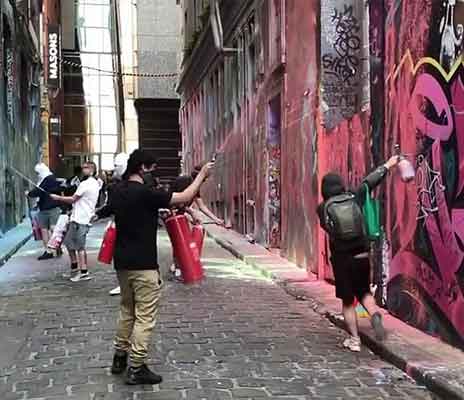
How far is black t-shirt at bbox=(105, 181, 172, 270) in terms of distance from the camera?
571 centimetres

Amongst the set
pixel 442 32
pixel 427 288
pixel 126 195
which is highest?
pixel 442 32

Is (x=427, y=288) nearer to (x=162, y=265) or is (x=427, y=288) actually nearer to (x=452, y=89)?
(x=452, y=89)

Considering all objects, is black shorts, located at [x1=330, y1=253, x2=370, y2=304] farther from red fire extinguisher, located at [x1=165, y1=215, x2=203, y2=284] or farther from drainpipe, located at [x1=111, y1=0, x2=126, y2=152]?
drainpipe, located at [x1=111, y1=0, x2=126, y2=152]

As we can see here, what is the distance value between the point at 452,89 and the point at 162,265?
8036 mm

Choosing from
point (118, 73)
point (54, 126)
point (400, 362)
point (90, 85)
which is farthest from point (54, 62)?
point (400, 362)

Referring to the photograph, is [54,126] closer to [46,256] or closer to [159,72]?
[159,72]

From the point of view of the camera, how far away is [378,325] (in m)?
6.79

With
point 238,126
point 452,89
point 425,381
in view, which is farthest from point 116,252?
point 238,126

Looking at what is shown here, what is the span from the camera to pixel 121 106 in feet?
154

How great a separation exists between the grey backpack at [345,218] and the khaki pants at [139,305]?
182cm

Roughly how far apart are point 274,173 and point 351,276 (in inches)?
342

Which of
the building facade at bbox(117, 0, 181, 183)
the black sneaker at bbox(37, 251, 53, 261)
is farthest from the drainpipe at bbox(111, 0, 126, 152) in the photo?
the black sneaker at bbox(37, 251, 53, 261)

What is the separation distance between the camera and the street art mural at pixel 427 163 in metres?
6.33

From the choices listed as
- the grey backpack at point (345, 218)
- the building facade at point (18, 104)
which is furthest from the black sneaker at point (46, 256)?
the grey backpack at point (345, 218)
